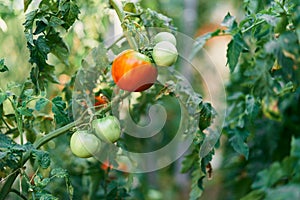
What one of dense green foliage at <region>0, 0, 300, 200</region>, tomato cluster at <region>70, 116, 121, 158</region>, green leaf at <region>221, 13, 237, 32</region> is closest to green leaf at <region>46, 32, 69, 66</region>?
dense green foliage at <region>0, 0, 300, 200</region>

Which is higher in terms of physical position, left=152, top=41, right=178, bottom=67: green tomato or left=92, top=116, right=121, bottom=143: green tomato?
left=152, top=41, right=178, bottom=67: green tomato

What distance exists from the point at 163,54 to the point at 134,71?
0.17 ft

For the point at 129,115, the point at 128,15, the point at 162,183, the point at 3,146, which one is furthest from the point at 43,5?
the point at 162,183

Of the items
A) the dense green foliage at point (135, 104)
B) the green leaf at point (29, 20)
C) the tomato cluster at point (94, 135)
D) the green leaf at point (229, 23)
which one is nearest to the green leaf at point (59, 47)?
the dense green foliage at point (135, 104)

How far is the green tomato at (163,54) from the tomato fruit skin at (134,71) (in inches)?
0.6

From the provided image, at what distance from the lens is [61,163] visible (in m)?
1.44

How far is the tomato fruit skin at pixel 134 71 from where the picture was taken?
819mm

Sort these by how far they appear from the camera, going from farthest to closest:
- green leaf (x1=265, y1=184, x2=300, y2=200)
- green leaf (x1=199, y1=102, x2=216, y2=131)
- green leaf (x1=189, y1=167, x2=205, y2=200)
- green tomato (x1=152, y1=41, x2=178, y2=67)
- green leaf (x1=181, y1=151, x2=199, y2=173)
A: green leaf (x1=181, y1=151, x2=199, y2=173), green leaf (x1=189, y1=167, x2=205, y2=200), green leaf (x1=199, y1=102, x2=216, y2=131), green tomato (x1=152, y1=41, x2=178, y2=67), green leaf (x1=265, y1=184, x2=300, y2=200)

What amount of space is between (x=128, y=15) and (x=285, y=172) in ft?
1.33

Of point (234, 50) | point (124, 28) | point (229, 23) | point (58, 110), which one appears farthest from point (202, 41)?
point (58, 110)

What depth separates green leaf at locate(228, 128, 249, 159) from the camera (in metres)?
1.09

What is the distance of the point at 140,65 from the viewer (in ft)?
2.69

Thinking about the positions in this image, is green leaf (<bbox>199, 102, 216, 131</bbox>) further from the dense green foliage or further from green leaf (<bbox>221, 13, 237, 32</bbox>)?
green leaf (<bbox>221, 13, 237, 32</bbox>)

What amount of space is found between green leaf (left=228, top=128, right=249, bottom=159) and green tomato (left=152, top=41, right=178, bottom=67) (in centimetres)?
34
